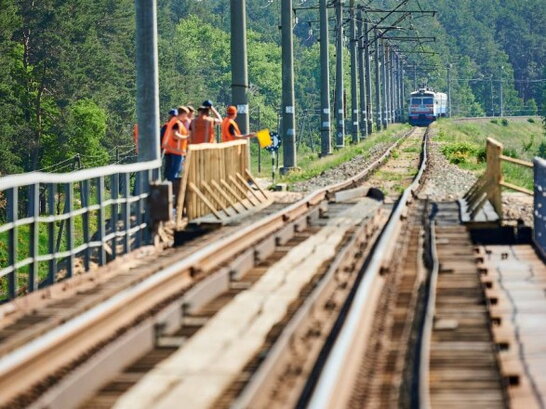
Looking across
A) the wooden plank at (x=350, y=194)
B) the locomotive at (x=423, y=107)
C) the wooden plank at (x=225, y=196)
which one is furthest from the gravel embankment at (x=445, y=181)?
the locomotive at (x=423, y=107)

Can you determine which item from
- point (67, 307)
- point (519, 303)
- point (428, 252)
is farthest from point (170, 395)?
point (428, 252)

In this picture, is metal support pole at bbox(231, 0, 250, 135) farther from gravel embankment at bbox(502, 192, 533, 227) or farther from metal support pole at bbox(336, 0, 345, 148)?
metal support pole at bbox(336, 0, 345, 148)

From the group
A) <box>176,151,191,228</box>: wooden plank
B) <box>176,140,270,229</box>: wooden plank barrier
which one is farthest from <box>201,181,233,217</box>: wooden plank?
<box>176,151,191,228</box>: wooden plank

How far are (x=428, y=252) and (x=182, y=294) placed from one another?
4.31 meters

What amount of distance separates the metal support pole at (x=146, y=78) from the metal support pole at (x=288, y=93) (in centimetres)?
2355

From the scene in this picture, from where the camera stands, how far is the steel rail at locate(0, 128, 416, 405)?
8148 mm

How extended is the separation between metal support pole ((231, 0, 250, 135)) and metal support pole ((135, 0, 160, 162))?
418 inches

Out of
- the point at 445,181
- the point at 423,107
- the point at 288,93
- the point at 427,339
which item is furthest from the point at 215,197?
the point at 423,107

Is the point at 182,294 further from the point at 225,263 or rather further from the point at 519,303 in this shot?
the point at 519,303

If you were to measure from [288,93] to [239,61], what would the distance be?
1374 cm

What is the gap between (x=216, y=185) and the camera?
21672 mm

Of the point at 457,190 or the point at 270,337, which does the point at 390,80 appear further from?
the point at 270,337

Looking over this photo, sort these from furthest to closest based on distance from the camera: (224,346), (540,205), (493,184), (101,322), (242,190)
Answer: (242,190) < (493,184) < (540,205) < (101,322) < (224,346)

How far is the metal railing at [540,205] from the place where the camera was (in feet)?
57.7
